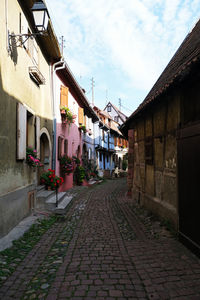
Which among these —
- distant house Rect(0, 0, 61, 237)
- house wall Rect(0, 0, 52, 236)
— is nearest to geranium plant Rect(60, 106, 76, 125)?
distant house Rect(0, 0, 61, 237)

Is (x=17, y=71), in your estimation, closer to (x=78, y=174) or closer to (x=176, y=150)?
(x=176, y=150)

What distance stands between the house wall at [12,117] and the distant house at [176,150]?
3019 millimetres

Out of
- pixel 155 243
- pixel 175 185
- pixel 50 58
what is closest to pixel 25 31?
pixel 50 58

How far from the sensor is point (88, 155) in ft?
58.9

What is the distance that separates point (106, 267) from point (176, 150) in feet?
8.65

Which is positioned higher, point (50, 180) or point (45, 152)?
point (45, 152)

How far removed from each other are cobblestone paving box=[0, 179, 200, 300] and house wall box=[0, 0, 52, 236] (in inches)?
35.9

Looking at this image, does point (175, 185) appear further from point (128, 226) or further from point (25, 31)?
point (25, 31)

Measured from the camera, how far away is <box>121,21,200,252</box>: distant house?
12.8ft

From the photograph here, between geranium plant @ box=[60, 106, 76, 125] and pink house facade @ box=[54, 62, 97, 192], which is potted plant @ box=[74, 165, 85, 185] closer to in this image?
pink house facade @ box=[54, 62, 97, 192]

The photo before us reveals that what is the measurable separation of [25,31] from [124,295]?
20.5ft

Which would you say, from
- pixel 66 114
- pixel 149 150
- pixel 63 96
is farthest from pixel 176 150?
pixel 63 96

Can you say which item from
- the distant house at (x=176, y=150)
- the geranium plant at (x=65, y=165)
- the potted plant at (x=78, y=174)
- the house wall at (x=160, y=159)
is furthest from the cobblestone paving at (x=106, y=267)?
Answer: the potted plant at (x=78, y=174)

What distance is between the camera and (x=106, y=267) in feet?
11.2
